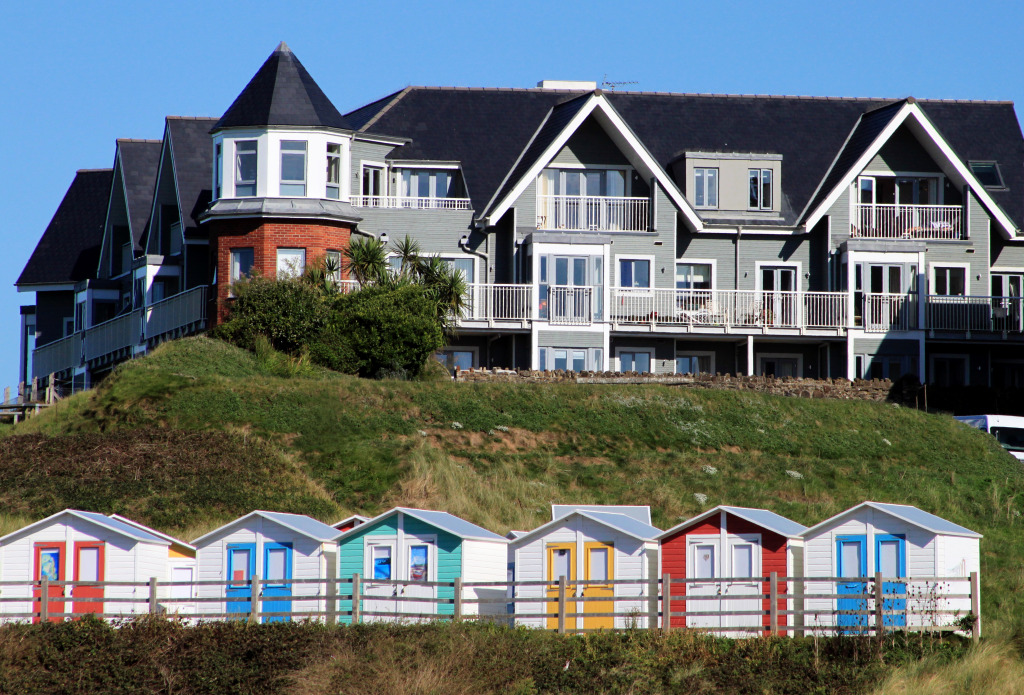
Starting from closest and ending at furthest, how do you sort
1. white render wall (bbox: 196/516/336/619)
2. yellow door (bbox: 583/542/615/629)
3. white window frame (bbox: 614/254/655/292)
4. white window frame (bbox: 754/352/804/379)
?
yellow door (bbox: 583/542/615/629), white render wall (bbox: 196/516/336/619), white window frame (bbox: 614/254/655/292), white window frame (bbox: 754/352/804/379)

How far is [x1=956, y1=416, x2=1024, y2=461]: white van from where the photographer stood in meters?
40.0

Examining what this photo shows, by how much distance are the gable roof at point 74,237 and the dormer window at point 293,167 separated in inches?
617

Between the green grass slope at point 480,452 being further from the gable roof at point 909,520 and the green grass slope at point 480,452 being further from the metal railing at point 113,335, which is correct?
the metal railing at point 113,335

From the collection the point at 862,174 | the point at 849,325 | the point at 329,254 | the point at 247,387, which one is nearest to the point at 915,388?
the point at 849,325

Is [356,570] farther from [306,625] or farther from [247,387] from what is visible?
[247,387]

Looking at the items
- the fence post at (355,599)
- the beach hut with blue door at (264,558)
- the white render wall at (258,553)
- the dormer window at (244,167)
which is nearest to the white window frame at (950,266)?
the dormer window at (244,167)

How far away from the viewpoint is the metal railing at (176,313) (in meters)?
44.2

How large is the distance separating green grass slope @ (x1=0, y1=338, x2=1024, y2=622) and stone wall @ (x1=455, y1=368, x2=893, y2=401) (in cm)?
262

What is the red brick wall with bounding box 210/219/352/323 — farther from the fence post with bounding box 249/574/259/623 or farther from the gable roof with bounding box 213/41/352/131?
the fence post with bounding box 249/574/259/623

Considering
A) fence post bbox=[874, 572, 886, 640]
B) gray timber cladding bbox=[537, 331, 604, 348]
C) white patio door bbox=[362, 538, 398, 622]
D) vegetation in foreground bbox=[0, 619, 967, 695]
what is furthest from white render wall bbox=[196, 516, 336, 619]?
gray timber cladding bbox=[537, 331, 604, 348]

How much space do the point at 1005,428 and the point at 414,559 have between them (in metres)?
21.6

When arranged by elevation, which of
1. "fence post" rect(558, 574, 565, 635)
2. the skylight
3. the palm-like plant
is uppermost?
the skylight

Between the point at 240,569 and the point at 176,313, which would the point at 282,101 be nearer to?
the point at 176,313

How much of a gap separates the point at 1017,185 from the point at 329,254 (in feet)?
77.6
